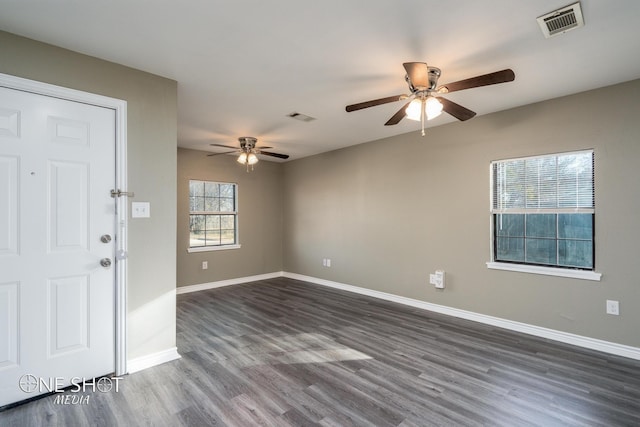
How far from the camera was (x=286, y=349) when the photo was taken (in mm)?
3002

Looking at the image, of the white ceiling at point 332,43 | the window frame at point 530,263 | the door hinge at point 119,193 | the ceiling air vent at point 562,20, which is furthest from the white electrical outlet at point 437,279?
the door hinge at point 119,193

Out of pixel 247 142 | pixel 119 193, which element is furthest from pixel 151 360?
pixel 247 142

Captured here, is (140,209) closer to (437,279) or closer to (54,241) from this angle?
(54,241)

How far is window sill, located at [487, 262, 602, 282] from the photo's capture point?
303cm

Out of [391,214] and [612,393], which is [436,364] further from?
[391,214]

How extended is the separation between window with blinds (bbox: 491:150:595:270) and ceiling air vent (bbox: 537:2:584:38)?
1623mm

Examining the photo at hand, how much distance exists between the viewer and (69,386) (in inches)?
89.7

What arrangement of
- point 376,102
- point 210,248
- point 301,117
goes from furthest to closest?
1. point 210,248
2. point 301,117
3. point 376,102

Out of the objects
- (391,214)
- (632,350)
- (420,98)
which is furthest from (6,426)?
(632,350)

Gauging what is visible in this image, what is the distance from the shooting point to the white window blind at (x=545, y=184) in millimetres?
3125

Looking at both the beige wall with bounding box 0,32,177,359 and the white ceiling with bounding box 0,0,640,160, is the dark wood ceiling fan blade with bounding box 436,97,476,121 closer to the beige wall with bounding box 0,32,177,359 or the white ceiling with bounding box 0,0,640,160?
the white ceiling with bounding box 0,0,640,160

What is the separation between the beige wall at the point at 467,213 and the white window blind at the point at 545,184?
10 cm

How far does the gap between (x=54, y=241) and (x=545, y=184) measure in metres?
4.57

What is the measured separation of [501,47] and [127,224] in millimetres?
3196
